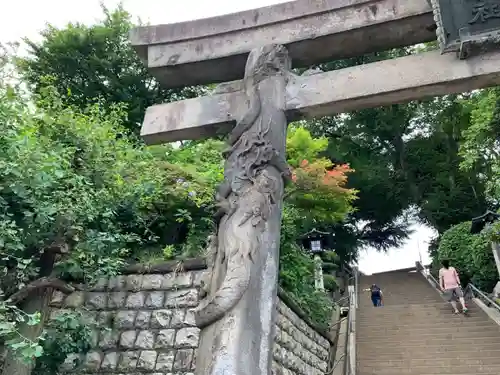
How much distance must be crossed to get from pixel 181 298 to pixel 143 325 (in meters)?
0.65

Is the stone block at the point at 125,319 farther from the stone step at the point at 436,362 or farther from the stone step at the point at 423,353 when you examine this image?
the stone step at the point at 423,353

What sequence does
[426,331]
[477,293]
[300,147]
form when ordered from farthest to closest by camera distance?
1. [477,293]
2. [300,147]
3. [426,331]

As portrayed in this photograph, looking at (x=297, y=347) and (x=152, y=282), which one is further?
(x=297, y=347)

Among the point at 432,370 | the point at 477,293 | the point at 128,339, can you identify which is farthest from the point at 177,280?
the point at 477,293

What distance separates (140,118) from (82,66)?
267 centimetres

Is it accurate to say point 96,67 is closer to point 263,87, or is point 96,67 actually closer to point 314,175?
point 314,175

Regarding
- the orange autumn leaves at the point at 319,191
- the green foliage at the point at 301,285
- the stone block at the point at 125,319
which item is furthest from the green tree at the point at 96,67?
the stone block at the point at 125,319

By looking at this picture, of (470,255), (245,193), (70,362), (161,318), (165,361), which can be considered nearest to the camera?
(245,193)

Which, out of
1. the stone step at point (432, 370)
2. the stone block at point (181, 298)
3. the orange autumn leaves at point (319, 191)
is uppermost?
the orange autumn leaves at point (319, 191)

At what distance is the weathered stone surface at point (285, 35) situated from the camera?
3902 millimetres

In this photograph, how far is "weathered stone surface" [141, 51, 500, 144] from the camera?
3564 mm

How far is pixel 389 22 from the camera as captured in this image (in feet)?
12.7

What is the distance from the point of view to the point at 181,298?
268 inches

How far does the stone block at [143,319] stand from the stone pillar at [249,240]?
3969 mm
